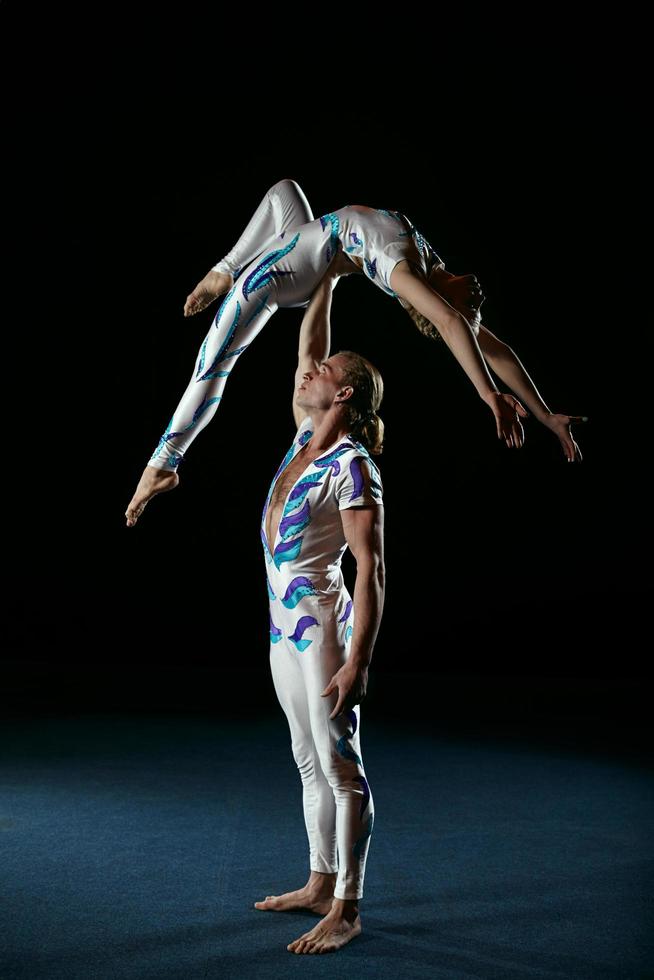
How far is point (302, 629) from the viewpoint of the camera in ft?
10.3

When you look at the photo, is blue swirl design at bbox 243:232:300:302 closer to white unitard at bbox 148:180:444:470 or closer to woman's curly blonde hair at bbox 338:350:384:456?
white unitard at bbox 148:180:444:470

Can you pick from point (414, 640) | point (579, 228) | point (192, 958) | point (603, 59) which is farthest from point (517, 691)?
point (192, 958)

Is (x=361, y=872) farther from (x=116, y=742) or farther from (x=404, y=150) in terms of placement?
(x=404, y=150)

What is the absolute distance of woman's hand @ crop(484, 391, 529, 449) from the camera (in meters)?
2.83

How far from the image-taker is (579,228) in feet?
24.9

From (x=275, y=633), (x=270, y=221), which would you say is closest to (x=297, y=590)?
(x=275, y=633)

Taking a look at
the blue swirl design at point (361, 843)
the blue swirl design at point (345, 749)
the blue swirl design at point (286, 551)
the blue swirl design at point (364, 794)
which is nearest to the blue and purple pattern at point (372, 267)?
the blue swirl design at point (286, 551)

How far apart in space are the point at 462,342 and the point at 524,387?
0.97 ft

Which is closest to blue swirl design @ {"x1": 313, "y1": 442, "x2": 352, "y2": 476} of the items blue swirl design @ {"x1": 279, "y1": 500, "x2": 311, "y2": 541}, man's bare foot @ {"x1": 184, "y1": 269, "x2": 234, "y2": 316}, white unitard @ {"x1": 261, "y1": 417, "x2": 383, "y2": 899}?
white unitard @ {"x1": 261, "y1": 417, "x2": 383, "y2": 899}

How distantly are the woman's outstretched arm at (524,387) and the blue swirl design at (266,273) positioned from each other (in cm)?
63

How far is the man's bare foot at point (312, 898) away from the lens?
343cm

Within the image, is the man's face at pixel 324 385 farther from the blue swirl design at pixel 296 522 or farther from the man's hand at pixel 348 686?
the man's hand at pixel 348 686

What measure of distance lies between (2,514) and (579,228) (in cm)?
457

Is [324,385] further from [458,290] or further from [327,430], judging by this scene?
[458,290]
